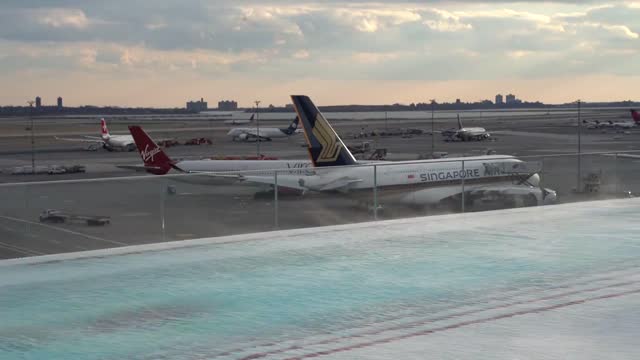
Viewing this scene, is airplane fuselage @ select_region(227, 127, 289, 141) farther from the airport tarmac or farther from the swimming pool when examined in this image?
the swimming pool

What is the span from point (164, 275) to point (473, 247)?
22.7ft

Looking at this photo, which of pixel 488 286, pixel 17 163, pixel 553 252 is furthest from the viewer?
pixel 17 163

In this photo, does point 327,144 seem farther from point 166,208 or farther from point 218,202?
point 166,208

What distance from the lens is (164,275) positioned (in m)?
16.6

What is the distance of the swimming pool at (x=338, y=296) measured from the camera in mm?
10938

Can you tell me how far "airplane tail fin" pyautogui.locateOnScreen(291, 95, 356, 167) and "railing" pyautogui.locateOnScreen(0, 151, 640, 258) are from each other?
736 inches

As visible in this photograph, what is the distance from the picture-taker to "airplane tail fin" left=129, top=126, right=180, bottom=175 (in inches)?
2704

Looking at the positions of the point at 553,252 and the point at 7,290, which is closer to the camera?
the point at 7,290

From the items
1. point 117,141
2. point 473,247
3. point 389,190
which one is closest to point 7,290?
point 473,247

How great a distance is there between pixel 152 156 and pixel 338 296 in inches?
2237

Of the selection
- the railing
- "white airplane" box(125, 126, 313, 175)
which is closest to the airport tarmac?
the railing

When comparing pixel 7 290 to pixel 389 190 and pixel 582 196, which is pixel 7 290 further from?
pixel 582 196

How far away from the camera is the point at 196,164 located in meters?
66.8

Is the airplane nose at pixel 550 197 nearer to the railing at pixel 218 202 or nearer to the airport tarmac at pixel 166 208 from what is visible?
the railing at pixel 218 202
